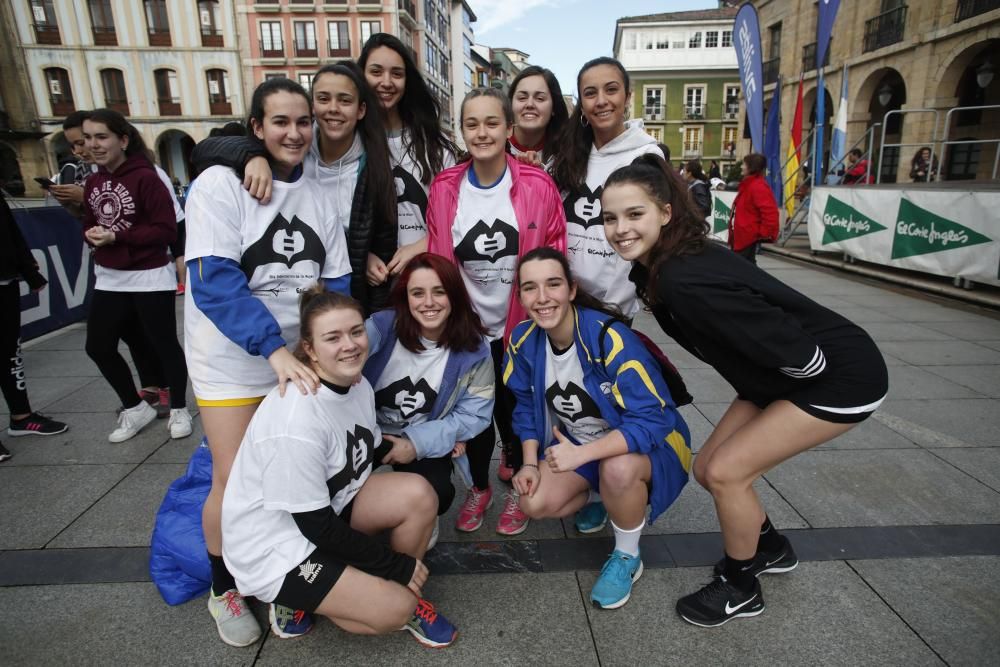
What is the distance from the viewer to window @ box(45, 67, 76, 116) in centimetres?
2934

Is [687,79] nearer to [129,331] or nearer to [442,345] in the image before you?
[129,331]

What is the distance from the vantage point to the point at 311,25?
33375 millimetres

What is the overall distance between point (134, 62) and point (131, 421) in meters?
34.8

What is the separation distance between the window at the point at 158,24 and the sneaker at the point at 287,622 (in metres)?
37.0

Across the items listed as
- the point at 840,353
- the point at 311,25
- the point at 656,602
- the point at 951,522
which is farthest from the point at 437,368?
the point at 311,25

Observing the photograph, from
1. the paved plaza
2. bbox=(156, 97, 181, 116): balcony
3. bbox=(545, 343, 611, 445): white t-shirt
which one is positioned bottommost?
the paved plaza

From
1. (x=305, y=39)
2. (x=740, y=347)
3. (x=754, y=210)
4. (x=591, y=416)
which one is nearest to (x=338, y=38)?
(x=305, y=39)

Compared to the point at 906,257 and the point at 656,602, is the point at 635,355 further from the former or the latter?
the point at 906,257

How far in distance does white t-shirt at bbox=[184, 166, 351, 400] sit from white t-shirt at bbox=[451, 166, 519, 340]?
0.67m

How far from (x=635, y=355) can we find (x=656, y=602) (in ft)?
3.22

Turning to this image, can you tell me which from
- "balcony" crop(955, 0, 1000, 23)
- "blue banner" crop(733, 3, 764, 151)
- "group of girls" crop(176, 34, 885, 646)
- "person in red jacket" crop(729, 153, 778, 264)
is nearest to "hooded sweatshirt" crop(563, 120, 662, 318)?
"group of girls" crop(176, 34, 885, 646)

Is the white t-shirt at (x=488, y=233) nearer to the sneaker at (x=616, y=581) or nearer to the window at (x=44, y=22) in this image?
the sneaker at (x=616, y=581)

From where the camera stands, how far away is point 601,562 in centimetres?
245

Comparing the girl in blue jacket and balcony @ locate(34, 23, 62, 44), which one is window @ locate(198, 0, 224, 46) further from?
the girl in blue jacket
